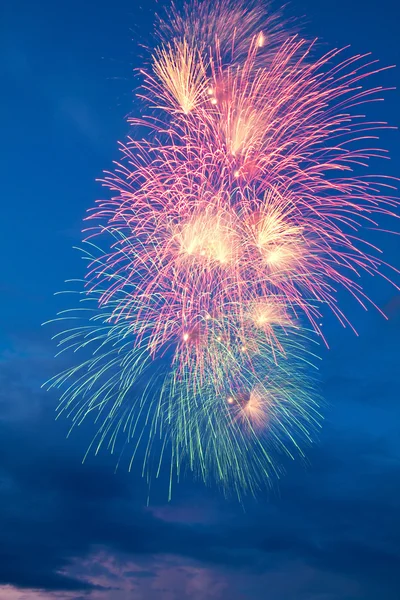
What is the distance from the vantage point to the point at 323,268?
2944 centimetres

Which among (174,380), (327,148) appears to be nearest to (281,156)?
(327,148)

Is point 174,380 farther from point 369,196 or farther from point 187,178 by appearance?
point 369,196

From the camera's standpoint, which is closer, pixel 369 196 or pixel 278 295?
pixel 369 196

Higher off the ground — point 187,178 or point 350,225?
point 187,178

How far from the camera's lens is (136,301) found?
30500mm

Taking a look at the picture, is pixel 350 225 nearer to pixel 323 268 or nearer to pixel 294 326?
pixel 323 268

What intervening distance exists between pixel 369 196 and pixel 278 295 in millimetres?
5217

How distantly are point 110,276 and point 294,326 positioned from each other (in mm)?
7774

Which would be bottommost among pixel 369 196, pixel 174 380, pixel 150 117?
pixel 174 380

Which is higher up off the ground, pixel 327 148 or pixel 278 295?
pixel 327 148

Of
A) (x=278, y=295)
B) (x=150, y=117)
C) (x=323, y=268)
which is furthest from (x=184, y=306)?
(x=150, y=117)

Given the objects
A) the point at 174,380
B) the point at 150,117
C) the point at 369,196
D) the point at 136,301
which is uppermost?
the point at 150,117

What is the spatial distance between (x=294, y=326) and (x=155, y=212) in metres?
7.31

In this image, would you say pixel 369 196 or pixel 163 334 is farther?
pixel 163 334
